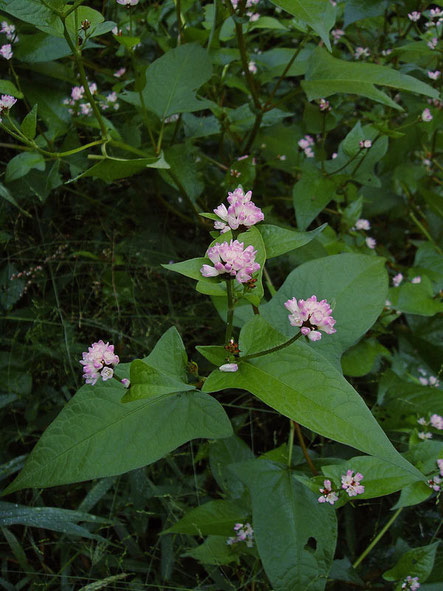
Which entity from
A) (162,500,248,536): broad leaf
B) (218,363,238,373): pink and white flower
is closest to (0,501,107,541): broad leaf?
(162,500,248,536): broad leaf

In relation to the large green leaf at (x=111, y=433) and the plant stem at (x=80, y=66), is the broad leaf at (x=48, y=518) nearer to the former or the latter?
the large green leaf at (x=111, y=433)

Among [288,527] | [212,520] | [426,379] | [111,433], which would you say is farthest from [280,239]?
[426,379]

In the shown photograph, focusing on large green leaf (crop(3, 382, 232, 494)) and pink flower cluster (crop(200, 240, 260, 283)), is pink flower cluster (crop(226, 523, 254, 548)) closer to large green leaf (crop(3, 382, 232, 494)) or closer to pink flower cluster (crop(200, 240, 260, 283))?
large green leaf (crop(3, 382, 232, 494))

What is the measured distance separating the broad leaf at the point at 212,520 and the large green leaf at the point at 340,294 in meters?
0.57

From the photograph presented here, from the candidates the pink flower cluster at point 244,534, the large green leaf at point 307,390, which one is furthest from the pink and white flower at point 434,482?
the pink flower cluster at point 244,534

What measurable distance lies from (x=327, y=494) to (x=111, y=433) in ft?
1.90

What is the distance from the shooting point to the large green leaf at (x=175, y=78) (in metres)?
1.76

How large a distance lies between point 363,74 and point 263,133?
2.51ft

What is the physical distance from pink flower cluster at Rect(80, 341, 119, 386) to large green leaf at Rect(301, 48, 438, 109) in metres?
1.08

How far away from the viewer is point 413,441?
5.01 ft

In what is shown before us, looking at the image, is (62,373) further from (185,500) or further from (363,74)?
(363,74)

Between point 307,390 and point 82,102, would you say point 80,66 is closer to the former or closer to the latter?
point 82,102

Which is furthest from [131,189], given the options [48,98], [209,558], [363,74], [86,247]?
[209,558]

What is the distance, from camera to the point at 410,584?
1.38 metres
